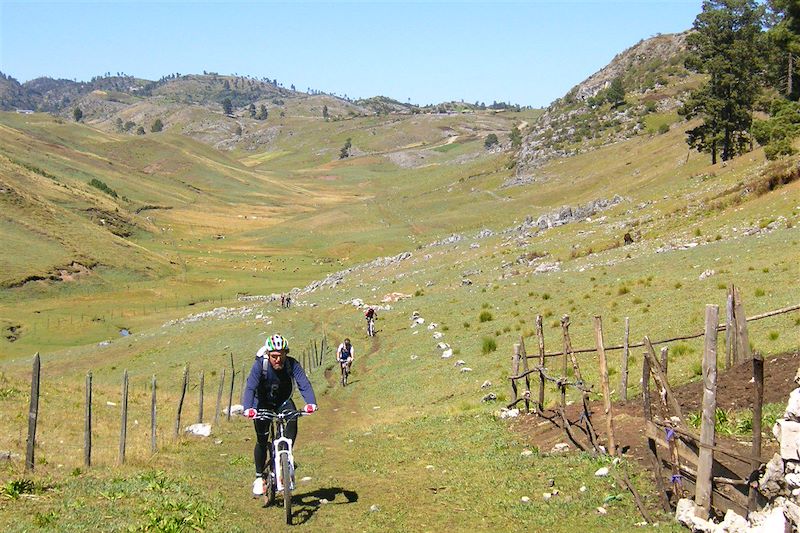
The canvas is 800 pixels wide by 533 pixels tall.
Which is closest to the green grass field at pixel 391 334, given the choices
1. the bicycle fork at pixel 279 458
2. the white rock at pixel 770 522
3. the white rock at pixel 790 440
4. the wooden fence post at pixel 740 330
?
the bicycle fork at pixel 279 458

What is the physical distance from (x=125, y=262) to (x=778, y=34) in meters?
92.4

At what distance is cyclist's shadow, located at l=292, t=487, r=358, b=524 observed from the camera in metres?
13.2

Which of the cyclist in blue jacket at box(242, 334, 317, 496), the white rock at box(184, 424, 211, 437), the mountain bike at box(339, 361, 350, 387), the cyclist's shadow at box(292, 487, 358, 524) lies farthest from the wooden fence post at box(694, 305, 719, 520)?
the mountain bike at box(339, 361, 350, 387)

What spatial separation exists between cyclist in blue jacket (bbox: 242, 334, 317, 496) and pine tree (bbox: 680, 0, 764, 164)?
73713 millimetres

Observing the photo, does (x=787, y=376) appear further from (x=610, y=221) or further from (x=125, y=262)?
Answer: (x=125, y=262)

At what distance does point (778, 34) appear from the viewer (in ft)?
210

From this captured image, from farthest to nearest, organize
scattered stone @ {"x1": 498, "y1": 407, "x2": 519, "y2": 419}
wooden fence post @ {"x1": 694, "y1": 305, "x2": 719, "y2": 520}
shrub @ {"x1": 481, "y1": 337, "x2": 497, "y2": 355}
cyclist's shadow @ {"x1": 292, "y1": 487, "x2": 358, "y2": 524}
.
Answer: shrub @ {"x1": 481, "y1": 337, "x2": 497, "y2": 355} < scattered stone @ {"x1": 498, "y1": 407, "x2": 519, "y2": 419} < cyclist's shadow @ {"x1": 292, "y1": 487, "x2": 358, "y2": 524} < wooden fence post @ {"x1": 694, "y1": 305, "x2": 719, "y2": 520}

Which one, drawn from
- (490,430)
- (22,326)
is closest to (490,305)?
(490,430)

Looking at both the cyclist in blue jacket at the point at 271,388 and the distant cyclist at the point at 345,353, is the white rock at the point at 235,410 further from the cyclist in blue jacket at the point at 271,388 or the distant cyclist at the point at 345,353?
the cyclist in blue jacket at the point at 271,388

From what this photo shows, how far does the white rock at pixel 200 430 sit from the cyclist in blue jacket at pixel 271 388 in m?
9.48

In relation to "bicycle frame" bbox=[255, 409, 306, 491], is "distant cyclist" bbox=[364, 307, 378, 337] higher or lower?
lower

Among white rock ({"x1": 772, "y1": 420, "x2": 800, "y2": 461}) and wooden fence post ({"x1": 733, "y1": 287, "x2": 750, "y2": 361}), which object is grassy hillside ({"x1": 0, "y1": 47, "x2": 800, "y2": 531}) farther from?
white rock ({"x1": 772, "y1": 420, "x2": 800, "y2": 461})

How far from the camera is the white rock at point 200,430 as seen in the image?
2259cm

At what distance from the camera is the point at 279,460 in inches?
513
